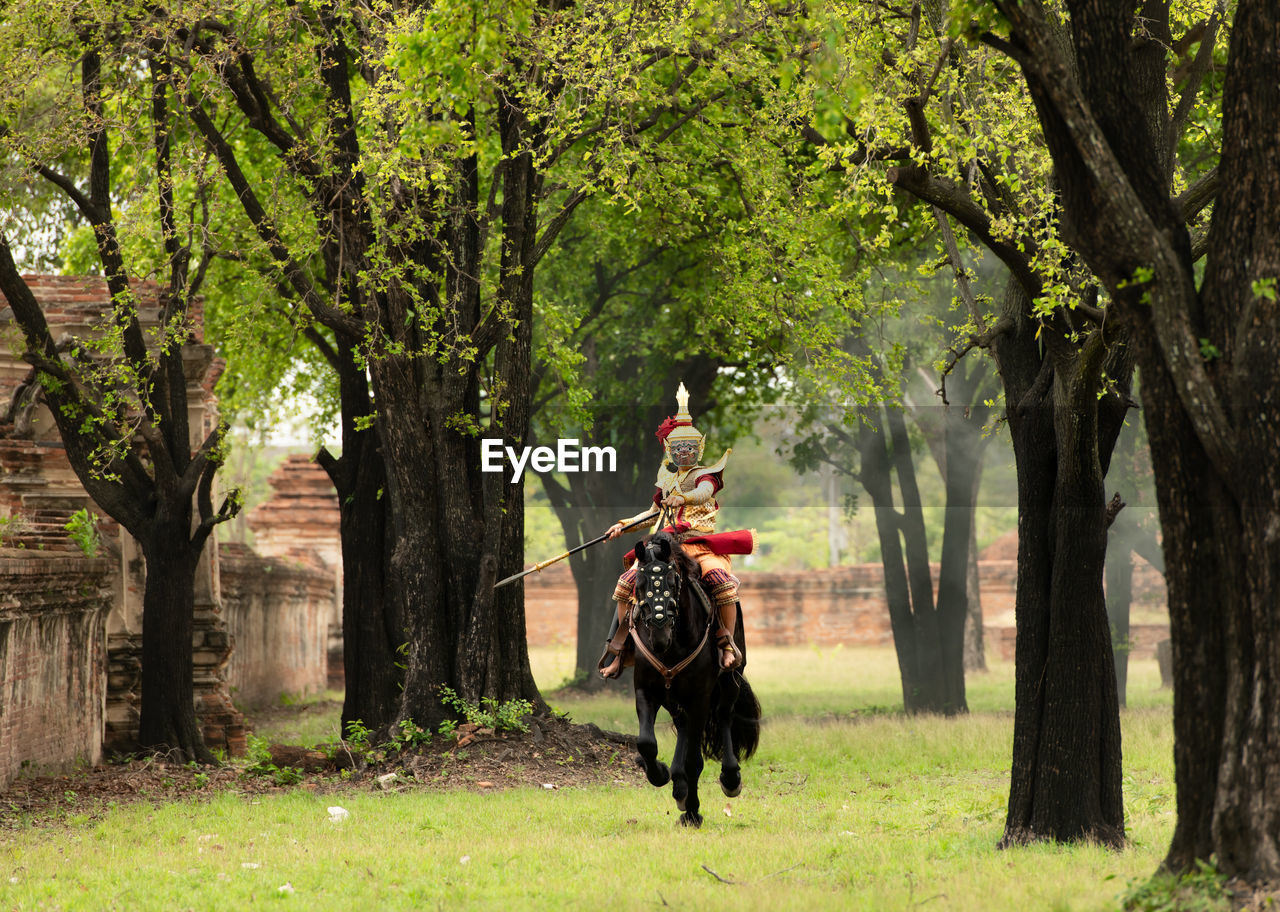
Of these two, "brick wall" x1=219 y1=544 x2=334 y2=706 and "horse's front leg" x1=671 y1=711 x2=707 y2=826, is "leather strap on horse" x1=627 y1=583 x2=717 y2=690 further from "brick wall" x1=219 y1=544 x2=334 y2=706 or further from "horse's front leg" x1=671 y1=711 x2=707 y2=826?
"brick wall" x1=219 y1=544 x2=334 y2=706

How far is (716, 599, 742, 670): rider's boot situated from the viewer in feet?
33.8

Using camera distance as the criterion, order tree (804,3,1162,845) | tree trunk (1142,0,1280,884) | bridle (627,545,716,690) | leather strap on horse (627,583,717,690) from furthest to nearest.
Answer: leather strap on horse (627,583,717,690) < bridle (627,545,716,690) < tree (804,3,1162,845) < tree trunk (1142,0,1280,884)

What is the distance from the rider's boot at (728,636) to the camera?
10.3 meters

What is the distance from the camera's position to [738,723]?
38.0ft

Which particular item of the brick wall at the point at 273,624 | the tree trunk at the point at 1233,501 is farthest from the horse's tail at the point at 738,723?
the brick wall at the point at 273,624

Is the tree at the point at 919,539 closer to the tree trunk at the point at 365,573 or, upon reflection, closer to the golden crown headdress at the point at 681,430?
the tree trunk at the point at 365,573

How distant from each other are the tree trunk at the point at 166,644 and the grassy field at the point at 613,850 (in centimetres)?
278

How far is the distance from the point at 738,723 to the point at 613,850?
2713 mm

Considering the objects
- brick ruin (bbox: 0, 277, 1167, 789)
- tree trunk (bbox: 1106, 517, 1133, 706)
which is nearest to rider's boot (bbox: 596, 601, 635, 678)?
brick ruin (bbox: 0, 277, 1167, 789)

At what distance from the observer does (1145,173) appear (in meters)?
6.82

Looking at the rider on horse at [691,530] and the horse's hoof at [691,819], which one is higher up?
the rider on horse at [691,530]

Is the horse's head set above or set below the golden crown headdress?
below

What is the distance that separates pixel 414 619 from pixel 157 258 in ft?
22.1

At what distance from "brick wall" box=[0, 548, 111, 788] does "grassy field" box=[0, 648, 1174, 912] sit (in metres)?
1.75
